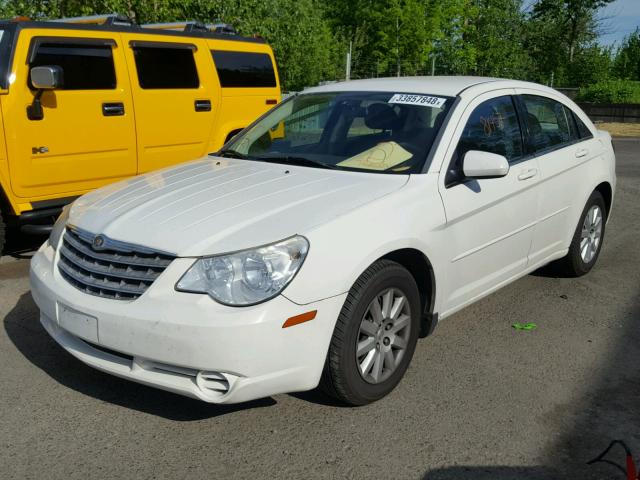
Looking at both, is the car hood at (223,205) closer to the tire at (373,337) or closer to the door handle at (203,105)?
the tire at (373,337)

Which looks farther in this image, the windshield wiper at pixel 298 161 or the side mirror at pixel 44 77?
the side mirror at pixel 44 77

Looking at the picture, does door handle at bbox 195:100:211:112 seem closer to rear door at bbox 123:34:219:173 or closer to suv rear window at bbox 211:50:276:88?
rear door at bbox 123:34:219:173

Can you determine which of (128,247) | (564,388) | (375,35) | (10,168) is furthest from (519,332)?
(375,35)

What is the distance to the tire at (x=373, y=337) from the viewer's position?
10.7ft

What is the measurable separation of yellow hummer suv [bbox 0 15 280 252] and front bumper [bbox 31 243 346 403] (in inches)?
122

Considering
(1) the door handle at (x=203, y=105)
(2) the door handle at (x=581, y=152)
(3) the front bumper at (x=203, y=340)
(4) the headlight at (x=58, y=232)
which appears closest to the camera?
(3) the front bumper at (x=203, y=340)

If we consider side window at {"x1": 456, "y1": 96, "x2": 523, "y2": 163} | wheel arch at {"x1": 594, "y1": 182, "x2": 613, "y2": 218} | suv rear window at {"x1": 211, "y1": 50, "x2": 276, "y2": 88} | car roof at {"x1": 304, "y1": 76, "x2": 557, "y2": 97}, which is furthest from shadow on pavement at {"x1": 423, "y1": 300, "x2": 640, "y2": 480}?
suv rear window at {"x1": 211, "y1": 50, "x2": 276, "y2": 88}

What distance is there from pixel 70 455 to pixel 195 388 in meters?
0.63

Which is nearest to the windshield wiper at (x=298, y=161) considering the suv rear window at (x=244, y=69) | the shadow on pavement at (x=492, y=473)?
the shadow on pavement at (x=492, y=473)

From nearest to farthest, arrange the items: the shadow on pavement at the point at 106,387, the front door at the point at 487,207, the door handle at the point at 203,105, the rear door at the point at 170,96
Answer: the shadow on pavement at the point at 106,387, the front door at the point at 487,207, the rear door at the point at 170,96, the door handle at the point at 203,105

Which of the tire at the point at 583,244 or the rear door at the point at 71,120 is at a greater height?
the rear door at the point at 71,120

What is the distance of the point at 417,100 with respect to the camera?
434 cm

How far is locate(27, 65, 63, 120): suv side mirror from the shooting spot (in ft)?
18.9

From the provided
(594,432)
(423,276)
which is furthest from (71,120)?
(594,432)
